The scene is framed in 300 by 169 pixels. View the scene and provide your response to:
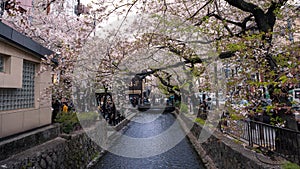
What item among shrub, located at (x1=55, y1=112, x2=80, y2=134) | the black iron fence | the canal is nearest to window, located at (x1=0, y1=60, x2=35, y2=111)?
shrub, located at (x1=55, y1=112, x2=80, y2=134)

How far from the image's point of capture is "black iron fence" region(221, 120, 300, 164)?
3398mm

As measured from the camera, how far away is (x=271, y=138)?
413cm

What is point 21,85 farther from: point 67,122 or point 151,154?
point 151,154

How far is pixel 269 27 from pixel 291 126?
2340 mm

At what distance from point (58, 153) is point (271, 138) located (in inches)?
189

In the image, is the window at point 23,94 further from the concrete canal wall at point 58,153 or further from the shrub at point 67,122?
the shrub at point 67,122

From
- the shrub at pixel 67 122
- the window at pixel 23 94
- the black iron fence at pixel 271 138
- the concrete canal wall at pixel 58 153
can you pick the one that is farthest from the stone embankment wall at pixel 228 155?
the window at pixel 23 94

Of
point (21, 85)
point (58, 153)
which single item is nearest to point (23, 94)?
point (21, 85)

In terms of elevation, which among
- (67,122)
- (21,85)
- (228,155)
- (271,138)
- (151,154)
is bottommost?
(151,154)

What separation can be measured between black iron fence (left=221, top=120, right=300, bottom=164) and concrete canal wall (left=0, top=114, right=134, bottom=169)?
418 cm

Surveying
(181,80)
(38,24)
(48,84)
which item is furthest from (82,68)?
(181,80)

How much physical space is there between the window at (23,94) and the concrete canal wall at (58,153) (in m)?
0.84

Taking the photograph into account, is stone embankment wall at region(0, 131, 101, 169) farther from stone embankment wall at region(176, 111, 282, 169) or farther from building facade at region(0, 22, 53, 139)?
stone embankment wall at region(176, 111, 282, 169)

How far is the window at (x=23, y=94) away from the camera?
464 centimetres
